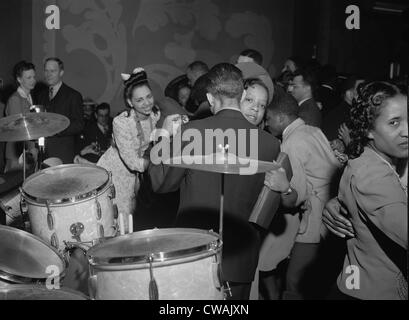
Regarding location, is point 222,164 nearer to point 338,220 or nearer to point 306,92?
point 338,220

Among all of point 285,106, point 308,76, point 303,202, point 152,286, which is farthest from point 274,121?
point 152,286

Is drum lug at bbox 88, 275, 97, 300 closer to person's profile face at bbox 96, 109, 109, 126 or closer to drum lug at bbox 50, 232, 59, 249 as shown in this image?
drum lug at bbox 50, 232, 59, 249

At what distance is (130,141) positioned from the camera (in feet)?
14.0

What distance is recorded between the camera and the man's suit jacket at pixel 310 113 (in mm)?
4496

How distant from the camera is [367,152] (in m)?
2.24

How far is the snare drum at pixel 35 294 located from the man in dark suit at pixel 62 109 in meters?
3.50

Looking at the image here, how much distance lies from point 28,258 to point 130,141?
58.7 inches

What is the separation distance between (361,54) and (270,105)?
5322mm

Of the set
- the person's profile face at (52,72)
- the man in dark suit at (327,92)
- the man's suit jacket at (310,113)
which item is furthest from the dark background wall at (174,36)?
the man's suit jacket at (310,113)

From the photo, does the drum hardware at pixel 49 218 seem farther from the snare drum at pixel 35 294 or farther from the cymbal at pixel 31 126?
the snare drum at pixel 35 294

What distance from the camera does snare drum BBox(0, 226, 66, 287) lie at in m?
2.75

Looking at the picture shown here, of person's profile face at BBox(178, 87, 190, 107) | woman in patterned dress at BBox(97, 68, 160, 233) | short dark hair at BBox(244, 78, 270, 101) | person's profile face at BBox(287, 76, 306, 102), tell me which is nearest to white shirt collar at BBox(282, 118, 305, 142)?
short dark hair at BBox(244, 78, 270, 101)

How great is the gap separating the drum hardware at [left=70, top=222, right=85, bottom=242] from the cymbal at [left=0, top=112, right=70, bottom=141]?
85 cm
